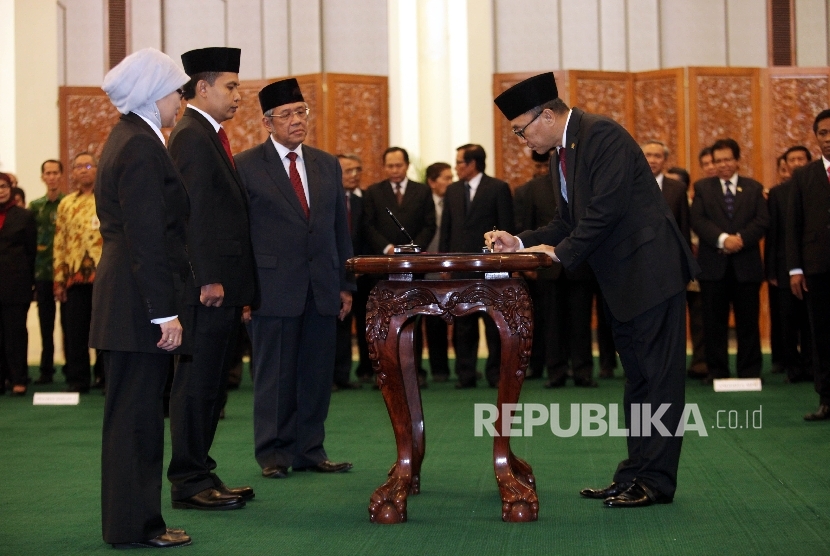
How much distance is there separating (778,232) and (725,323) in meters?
0.78

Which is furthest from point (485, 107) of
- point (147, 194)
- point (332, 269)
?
point (147, 194)

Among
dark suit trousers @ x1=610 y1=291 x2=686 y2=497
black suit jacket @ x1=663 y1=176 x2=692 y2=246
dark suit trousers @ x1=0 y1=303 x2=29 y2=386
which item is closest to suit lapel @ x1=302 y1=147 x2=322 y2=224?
dark suit trousers @ x1=610 y1=291 x2=686 y2=497


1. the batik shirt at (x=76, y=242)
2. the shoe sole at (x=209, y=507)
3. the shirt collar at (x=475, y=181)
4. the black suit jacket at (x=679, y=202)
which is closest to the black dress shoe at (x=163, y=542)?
the shoe sole at (x=209, y=507)

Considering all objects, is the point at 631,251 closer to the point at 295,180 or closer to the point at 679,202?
the point at 295,180

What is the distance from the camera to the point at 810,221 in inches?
235

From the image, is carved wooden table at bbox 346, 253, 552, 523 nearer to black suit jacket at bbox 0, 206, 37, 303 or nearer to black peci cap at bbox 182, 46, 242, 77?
black peci cap at bbox 182, 46, 242, 77

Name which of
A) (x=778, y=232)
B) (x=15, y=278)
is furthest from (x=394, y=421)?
(x=15, y=278)

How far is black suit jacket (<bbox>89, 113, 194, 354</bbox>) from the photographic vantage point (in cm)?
322

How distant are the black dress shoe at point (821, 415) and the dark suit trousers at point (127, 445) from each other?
12.8 ft

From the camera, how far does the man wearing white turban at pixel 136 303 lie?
323 centimetres

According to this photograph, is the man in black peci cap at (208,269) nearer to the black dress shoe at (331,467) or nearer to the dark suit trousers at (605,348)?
the black dress shoe at (331,467)

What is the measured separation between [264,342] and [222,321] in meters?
0.68

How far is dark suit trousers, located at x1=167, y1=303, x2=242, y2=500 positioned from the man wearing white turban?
60 centimetres

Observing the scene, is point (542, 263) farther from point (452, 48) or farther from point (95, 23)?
point (95, 23)
